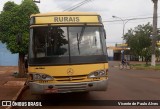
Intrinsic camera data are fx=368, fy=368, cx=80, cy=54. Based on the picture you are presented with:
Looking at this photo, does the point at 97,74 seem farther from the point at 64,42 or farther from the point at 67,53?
the point at 64,42

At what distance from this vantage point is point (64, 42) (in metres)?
12.3

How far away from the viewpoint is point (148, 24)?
166ft

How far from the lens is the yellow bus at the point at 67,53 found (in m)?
11.9

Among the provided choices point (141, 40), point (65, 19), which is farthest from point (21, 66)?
point (141, 40)

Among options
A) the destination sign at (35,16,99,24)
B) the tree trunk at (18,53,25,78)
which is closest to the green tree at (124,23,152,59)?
the tree trunk at (18,53,25,78)

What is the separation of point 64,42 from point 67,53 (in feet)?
1.37

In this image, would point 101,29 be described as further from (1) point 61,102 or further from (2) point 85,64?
(1) point 61,102

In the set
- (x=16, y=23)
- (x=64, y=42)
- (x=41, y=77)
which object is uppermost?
(x=16, y=23)

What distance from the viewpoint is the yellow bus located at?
1191cm

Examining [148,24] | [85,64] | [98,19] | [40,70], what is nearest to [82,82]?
[85,64]

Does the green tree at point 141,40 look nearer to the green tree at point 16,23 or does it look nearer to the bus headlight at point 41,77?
the green tree at point 16,23

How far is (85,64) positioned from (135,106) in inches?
83.0

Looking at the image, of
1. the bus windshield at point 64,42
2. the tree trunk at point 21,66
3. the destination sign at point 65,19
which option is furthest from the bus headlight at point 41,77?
the tree trunk at point 21,66

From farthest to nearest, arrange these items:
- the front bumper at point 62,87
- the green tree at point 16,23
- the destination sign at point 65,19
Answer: the green tree at point 16,23, the destination sign at point 65,19, the front bumper at point 62,87
